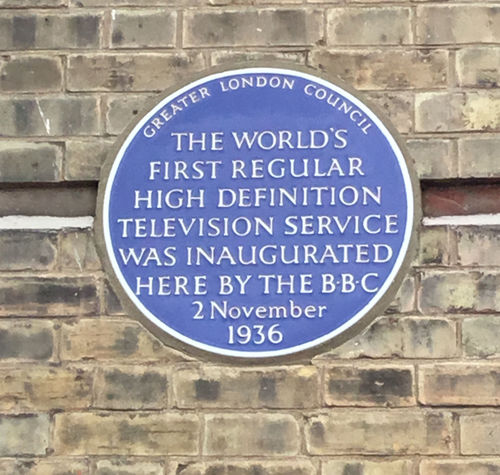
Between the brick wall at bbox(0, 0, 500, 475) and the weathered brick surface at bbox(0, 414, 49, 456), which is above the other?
the brick wall at bbox(0, 0, 500, 475)

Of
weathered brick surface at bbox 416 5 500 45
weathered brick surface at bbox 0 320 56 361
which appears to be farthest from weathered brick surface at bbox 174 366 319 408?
weathered brick surface at bbox 416 5 500 45

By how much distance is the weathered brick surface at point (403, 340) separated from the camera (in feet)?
8.38

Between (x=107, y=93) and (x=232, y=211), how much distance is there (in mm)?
→ 491

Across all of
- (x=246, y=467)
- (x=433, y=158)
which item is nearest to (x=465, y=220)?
(x=433, y=158)

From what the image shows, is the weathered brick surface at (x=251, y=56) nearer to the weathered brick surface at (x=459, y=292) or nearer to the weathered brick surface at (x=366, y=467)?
the weathered brick surface at (x=459, y=292)

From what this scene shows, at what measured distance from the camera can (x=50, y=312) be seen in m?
2.65

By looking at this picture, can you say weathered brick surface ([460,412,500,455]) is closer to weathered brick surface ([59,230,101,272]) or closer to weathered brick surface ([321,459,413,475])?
weathered brick surface ([321,459,413,475])

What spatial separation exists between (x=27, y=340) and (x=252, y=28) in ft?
3.41

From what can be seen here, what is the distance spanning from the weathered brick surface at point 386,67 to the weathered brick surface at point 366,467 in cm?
98

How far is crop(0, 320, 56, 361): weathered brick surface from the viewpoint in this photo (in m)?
2.62

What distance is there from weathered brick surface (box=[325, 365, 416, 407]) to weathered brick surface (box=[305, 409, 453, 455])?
30 millimetres

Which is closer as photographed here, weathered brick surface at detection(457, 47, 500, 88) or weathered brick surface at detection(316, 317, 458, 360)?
weathered brick surface at detection(316, 317, 458, 360)

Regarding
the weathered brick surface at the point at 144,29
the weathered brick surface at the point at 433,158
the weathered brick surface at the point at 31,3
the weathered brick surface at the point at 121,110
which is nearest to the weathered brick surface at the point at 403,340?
the weathered brick surface at the point at 433,158

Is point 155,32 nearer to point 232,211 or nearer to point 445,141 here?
point 232,211
